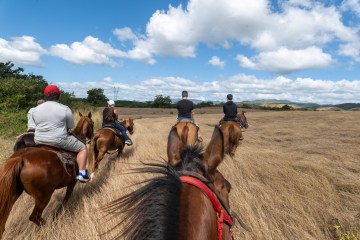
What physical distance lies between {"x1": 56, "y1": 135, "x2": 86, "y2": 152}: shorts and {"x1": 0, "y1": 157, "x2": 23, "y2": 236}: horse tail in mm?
935

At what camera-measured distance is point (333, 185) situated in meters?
6.52

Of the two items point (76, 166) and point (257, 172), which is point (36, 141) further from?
point (257, 172)

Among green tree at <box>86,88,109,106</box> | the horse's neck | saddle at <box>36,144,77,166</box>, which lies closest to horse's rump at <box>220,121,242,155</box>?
saddle at <box>36,144,77,166</box>

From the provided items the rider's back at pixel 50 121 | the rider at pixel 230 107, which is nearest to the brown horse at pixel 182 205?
the rider's back at pixel 50 121

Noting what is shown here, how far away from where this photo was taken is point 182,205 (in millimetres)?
1592

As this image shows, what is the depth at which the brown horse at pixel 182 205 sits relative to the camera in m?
1.47

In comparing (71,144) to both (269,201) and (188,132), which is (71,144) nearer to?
(269,201)

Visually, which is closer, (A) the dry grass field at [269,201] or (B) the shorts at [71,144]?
(A) the dry grass field at [269,201]

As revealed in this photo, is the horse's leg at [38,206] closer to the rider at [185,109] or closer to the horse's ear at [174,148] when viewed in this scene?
the horse's ear at [174,148]

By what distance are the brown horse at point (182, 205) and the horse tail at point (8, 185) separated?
2.95 m

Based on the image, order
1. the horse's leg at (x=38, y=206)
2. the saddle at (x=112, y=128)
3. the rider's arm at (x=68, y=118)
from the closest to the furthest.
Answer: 1. the horse's leg at (x=38, y=206)
2. the rider's arm at (x=68, y=118)
3. the saddle at (x=112, y=128)

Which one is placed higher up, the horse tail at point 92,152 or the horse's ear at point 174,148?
the horse's ear at point 174,148

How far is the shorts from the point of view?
16.9 feet

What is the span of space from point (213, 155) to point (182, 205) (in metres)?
0.57
